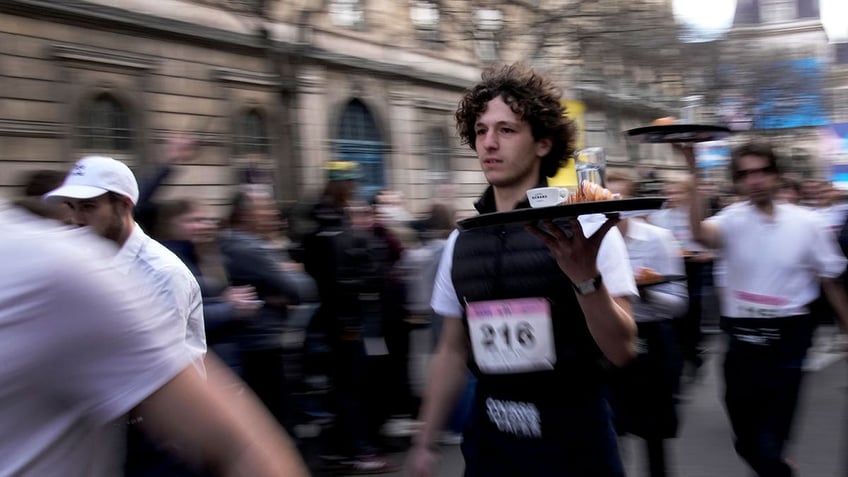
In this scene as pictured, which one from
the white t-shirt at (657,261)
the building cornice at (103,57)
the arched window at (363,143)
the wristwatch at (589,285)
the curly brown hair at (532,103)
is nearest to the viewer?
the wristwatch at (589,285)

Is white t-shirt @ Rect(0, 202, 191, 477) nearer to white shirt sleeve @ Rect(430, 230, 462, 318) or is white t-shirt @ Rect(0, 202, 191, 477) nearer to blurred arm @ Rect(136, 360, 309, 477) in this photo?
blurred arm @ Rect(136, 360, 309, 477)

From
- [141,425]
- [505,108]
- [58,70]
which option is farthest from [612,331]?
[58,70]

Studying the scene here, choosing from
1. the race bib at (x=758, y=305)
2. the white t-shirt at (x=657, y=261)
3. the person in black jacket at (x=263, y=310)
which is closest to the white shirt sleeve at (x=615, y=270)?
the race bib at (x=758, y=305)

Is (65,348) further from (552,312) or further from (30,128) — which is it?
(30,128)

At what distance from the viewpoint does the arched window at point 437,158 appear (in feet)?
76.8

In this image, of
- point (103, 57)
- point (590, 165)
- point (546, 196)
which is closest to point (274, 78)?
point (103, 57)

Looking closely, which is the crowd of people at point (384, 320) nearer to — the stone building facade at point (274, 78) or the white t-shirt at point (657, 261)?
the white t-shirt at point (657, 261)

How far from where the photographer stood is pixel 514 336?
2596 millimetres

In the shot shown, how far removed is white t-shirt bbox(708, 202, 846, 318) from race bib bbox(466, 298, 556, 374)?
2472 mm

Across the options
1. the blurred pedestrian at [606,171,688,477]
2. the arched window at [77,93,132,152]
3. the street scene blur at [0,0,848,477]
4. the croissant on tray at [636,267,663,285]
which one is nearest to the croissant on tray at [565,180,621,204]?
the street scene blur at [0,0,848,477]

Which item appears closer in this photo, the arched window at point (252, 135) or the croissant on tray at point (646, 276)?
the croissant on tray at point (646, 276)

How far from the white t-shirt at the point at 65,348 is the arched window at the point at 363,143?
18.5 metres

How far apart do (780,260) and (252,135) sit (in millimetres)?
14276

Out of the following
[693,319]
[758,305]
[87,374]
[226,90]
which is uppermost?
[226,90]
